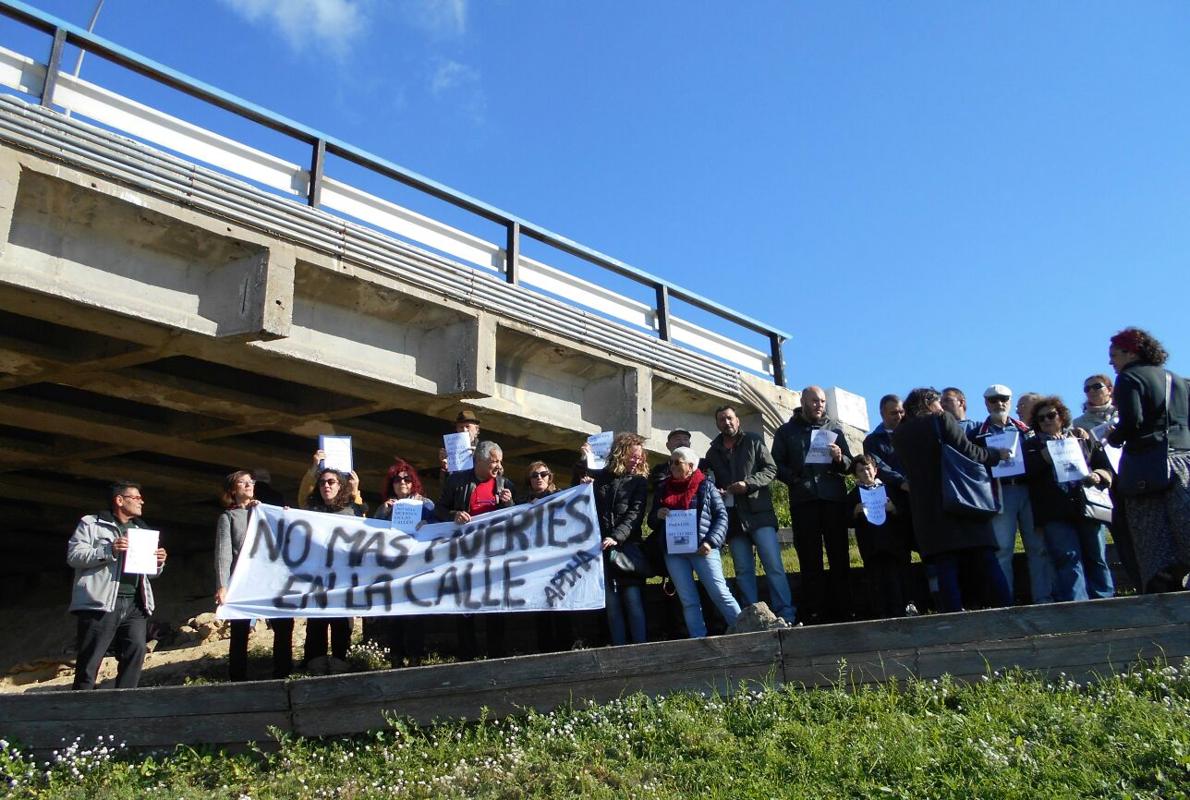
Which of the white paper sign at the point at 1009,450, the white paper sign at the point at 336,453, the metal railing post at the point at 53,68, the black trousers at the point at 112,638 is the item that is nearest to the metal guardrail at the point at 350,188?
the metal railing post at the point at 53,68

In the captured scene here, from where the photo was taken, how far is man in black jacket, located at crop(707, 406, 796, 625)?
8930mm

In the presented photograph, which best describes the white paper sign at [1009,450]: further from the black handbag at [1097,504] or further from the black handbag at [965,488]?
the black handbag at [1097,504]

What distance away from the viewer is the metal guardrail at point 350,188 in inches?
372

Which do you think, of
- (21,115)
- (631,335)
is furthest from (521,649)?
(21,115)

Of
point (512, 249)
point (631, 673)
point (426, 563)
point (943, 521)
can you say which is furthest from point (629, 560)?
point (512, 249)

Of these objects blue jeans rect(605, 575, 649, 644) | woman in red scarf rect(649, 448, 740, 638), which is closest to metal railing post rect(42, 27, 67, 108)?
woman in red scarf rect(649, 448, 740, 638)

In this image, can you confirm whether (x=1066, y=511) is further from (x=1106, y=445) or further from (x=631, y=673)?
(x=631, y=673)

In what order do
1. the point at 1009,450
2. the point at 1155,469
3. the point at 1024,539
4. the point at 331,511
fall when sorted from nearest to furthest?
the point at 1155,469 → the point at 1009,450 → the point at 1024,539 → the point at 331,511

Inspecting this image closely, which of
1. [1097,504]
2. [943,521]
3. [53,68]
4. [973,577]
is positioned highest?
[53,68]

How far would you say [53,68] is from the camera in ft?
30.7

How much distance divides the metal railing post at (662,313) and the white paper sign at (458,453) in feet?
18.3

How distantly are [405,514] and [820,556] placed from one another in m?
3.53

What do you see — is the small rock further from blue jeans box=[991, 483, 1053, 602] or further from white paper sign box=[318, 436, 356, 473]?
white paper sign box=[318, 436, 356, 473]

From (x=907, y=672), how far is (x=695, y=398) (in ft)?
29.4
